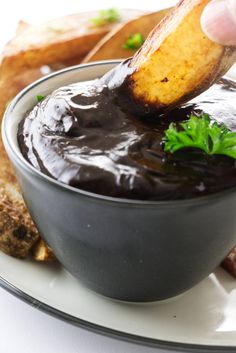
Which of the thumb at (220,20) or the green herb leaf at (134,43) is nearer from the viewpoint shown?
the thumb at (220,20)

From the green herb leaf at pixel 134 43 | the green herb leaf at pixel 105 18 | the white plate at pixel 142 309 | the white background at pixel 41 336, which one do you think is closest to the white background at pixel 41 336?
the white background at pixel 41 336

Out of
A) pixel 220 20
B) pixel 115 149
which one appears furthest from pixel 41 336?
pixel 220 20

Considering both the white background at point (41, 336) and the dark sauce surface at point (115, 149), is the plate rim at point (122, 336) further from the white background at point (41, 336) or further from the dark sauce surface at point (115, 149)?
the dark sauce surface at point (115, 149)

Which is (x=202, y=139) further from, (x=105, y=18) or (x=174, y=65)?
(x=105, y=18)

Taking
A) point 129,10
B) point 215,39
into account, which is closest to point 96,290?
point 215,39

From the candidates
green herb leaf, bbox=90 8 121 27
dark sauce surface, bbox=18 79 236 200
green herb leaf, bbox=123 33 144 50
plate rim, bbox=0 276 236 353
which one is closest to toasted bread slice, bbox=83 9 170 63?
green herb leaf, bbox=123 33 144 50
